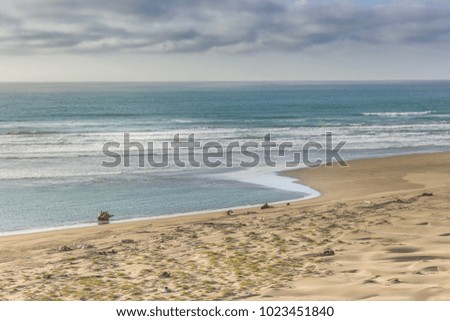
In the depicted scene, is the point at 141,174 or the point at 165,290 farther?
the point at 141,174

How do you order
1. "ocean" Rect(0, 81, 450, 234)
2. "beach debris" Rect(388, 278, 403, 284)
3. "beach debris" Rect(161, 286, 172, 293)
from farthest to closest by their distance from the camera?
"ocean" Rect(0, 81, 450, 234) < "beach debris" Rect(161, 286, 172, 293) < "beach debris" Rect(388, 278, 403, 284)

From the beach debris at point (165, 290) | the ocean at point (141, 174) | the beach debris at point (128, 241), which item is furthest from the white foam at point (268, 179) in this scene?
the beach debris at point (165, 290)

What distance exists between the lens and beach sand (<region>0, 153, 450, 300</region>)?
23.7ft

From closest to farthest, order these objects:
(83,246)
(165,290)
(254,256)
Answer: (165,290) < (254,256) < (83,246)

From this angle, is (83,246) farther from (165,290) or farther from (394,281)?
(394,281)

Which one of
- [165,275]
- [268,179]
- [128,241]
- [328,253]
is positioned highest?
[328,253]

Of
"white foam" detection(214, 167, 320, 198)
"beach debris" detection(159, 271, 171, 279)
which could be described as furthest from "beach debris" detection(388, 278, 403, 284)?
"white foam" detection(214, 167, 320, 198)

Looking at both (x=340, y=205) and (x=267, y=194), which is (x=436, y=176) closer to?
(x=267, y=194)

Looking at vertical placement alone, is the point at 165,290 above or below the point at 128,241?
above

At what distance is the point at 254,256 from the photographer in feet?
29.9

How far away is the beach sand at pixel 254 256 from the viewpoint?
7230 mm

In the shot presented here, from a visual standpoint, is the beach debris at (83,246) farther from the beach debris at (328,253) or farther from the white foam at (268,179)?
the white foam at (268,179)

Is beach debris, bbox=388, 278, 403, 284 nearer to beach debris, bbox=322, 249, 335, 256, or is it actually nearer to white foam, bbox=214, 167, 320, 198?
beach debris, bbox=322, 249, 335, 256

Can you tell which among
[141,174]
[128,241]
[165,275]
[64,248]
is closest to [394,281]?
[165,275]
